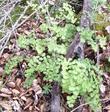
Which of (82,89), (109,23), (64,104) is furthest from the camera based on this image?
(109,23)

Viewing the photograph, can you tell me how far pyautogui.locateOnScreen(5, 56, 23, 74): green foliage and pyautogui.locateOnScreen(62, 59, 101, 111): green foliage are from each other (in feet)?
2.07

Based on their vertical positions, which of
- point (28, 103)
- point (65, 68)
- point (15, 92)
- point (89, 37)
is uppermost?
point (89, 37)

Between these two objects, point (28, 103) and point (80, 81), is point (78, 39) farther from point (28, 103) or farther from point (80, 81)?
point (28, 103)

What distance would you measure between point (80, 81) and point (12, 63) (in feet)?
2.83

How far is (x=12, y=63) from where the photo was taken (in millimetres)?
3498

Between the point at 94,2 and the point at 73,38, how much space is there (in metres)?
0.45

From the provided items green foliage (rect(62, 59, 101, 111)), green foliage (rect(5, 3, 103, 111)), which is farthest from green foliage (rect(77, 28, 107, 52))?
green foliage (rect(62, 59, 101, 111))

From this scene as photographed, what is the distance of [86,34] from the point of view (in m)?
3.34

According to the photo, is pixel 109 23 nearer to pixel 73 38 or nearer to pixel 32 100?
pixel 73 38

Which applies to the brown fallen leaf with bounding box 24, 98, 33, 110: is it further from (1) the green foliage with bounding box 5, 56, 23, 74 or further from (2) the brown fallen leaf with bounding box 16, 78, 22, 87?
(1) the green foliage with bounding box 5, 56, 23, 74

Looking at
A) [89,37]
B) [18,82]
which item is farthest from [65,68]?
[18,82]

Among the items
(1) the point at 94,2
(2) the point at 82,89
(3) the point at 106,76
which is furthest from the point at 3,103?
(1) the point at 94,2

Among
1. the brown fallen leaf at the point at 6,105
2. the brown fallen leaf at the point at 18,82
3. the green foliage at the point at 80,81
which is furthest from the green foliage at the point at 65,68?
the brown fallen leaf at the point at 6,105

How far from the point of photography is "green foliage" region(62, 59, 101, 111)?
303 centimetres
